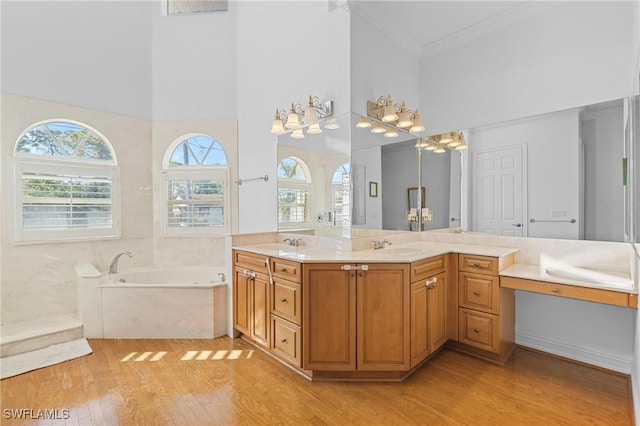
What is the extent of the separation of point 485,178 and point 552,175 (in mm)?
516

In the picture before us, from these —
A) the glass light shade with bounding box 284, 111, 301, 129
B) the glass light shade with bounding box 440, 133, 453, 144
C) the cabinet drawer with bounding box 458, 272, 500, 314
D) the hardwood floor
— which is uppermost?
the glass light shade with bounding box 284, 111, 301, 129

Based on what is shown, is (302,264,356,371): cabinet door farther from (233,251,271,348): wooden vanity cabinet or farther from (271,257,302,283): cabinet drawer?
(233,251,271,348): wooden vanity cabinet

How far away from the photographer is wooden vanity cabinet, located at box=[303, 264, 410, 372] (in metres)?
2.20

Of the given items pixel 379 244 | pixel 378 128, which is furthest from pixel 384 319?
pixel 378 128

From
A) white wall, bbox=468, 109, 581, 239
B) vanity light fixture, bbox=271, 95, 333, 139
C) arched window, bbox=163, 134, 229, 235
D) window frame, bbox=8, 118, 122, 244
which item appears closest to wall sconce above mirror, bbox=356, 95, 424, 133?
vanity light fixture, bbox=271, 95, 333, 139

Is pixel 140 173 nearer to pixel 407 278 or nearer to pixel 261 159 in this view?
pixel 261 159

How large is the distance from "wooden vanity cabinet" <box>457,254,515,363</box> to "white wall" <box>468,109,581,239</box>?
17.6 inches

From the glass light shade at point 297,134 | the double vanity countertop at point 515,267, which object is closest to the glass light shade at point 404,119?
the glass light shade at point 297,134

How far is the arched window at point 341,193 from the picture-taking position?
2799 millimetres

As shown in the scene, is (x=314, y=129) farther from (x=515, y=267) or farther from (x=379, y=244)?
(x=515, y=267)

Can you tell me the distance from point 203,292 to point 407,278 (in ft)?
6.50

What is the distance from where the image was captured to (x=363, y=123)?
113 inches

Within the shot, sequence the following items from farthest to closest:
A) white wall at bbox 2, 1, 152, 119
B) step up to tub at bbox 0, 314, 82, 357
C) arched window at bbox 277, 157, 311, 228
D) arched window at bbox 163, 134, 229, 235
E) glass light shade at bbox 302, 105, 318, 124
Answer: arched window at bbox 163, 134, 229, 235
white wall at bbox 2, 1, 152, 119
arched window at bbox 277, 157, 311, 228
glass light shade at bbox 302, 105, 318, 124
step up to tub at bbox 0, 314, 82, 357

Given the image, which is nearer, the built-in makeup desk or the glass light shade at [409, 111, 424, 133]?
the built-in makeup desk
